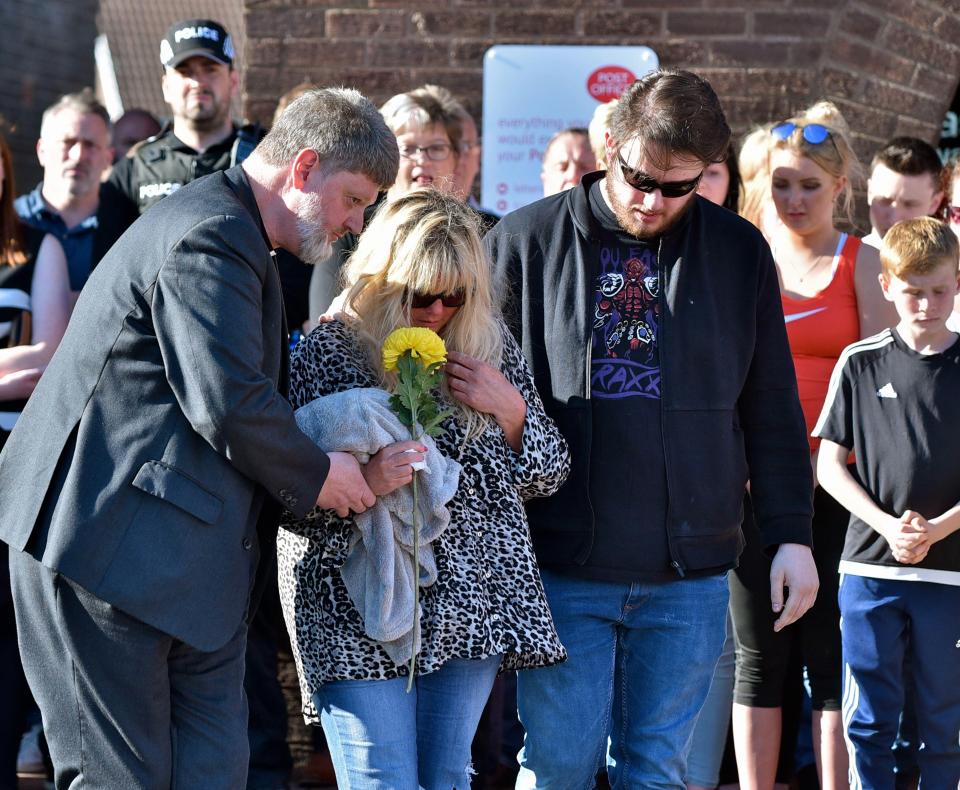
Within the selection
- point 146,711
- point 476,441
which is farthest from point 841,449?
point 146,711

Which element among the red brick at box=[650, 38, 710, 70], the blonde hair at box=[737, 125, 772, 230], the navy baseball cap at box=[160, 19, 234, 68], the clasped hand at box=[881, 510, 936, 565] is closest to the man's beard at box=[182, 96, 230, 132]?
the navy baseball cap at box=[160, 19, 234, 68]

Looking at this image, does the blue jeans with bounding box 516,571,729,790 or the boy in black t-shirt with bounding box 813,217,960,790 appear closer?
the blue jeans with bounding box 516,571,729,790

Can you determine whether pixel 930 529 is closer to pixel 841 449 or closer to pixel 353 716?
pixel 841 449

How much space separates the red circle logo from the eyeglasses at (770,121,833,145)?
46.6 inches

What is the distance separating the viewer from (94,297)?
2.95m

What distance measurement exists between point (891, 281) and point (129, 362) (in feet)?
8.21

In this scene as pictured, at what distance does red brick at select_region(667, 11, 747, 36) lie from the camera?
562 cm

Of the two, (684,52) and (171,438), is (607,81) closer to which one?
(684,52)

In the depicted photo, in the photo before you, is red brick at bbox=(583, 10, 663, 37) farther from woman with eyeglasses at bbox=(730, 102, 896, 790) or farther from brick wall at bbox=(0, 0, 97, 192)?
brick wall at bbox=(0, 0, 97, 192)

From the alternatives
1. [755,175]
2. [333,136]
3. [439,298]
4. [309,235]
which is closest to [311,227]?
[309,235]

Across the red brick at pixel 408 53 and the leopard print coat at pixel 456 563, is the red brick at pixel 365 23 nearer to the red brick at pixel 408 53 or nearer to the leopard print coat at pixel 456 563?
the red brick at pixel 408 53

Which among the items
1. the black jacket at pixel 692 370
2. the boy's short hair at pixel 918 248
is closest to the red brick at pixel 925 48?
the boy's short hair at pixel 918 248

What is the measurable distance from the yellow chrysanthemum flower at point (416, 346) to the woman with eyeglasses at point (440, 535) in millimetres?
137

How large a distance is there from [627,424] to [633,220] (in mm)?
497
